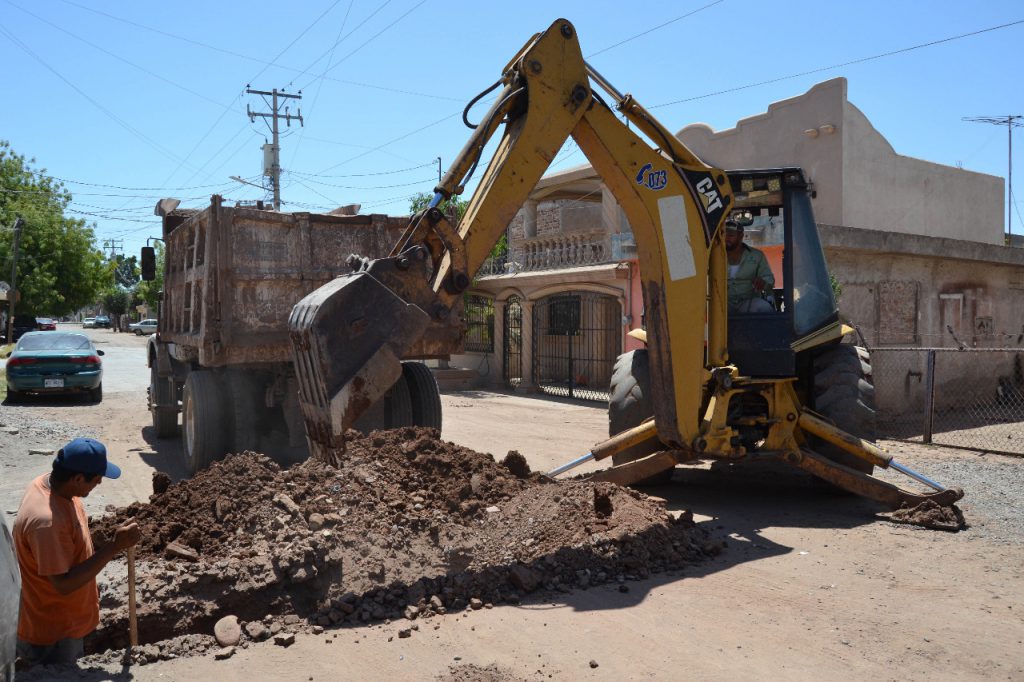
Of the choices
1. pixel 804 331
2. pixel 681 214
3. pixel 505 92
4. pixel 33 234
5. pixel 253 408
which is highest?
pixel 33 234

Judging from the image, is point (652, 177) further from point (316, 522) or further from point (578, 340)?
point (578, 340)

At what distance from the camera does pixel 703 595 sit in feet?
17.0

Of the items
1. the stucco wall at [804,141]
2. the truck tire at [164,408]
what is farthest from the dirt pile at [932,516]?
the stucco wall at [804,141]

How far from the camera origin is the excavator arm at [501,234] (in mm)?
5281

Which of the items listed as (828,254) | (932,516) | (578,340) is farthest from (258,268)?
(578,340)

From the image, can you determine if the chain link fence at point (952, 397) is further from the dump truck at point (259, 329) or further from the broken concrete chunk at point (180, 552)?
the broken concrete chunk at point (180, 552)

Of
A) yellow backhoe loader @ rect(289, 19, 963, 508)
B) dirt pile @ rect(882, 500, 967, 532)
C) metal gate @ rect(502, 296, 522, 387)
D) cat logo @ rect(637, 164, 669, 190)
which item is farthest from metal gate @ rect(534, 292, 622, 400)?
cat logo @ rect(637, 164, 669, 190)

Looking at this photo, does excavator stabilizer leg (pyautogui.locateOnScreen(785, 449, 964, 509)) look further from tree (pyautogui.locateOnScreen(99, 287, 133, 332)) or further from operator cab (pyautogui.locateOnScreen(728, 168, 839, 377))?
tree (pyautogui.locateOnScreen(99, 287, 133, 332))

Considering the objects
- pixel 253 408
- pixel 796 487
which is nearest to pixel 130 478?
pixel 253 408

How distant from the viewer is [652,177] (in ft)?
20.7

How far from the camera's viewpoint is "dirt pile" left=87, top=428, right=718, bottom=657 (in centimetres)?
468

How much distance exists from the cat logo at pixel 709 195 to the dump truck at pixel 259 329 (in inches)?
125

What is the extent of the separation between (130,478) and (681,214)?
6.66 m

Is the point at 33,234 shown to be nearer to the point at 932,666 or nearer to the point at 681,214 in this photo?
the point at 681,214
